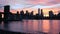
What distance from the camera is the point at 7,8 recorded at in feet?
17.9

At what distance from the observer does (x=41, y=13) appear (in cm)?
777

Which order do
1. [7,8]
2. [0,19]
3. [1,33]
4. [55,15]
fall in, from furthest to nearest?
1. [55,15]
2. [0,19]
3. [7,8]
4. [1,33]

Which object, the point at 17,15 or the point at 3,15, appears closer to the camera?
the point at 3,15

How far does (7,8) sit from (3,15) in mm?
346

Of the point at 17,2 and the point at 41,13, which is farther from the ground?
the point at 17,2

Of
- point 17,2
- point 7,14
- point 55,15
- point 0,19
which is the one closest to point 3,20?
point 0,19

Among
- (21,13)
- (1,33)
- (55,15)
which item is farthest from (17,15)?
(1,33)

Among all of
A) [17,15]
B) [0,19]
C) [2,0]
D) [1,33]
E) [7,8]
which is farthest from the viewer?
[2,0]

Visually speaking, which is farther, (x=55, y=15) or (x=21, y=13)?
(x=55, y=15)

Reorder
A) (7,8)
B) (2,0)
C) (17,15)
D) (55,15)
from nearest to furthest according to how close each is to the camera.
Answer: (7,8), (17,15), (2,0), (55,15)

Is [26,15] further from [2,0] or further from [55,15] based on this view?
[55,15]

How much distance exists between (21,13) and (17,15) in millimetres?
181

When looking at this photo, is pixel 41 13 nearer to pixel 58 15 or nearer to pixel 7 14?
pixel 58 15

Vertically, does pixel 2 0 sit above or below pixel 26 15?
above
